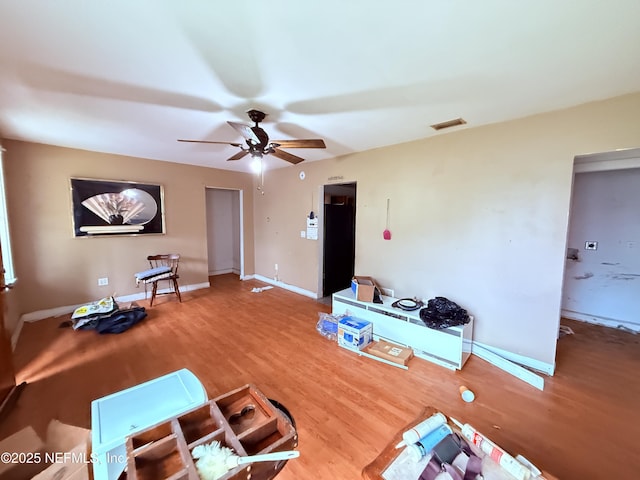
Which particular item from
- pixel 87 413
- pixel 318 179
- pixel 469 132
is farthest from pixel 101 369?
pixel 469 132

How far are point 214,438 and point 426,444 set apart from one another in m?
0.81

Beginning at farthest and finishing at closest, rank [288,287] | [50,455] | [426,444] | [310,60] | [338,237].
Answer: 1. [288,287]
2. [338,237]
3. [310,60]
4. [50,455]
5. [426,444]

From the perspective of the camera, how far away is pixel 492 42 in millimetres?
1460

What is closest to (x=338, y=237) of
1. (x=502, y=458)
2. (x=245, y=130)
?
(x=245, y=130)

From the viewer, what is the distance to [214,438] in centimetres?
86

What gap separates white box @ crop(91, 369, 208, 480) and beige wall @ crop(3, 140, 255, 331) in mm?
3180

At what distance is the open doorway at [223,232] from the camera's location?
6.10 metres


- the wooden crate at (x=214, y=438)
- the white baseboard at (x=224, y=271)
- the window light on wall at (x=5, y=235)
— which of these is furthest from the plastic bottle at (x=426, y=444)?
the white baseboard at (x=224, y=271)

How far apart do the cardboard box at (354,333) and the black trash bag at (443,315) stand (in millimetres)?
636

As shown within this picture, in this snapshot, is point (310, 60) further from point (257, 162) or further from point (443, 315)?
point (443, 315)

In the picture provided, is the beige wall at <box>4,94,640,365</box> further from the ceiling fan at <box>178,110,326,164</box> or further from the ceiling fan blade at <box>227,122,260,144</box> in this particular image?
the ceiling fan blade at <box>227,122,260,144</box>

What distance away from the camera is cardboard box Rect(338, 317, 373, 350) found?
2877 millimetres

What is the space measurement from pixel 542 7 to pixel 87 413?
3.79m

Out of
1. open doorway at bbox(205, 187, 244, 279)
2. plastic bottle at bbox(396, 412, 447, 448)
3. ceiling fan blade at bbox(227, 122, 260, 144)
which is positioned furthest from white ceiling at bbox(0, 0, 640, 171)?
open doorway at bbox(205, 187, 244, 279)
